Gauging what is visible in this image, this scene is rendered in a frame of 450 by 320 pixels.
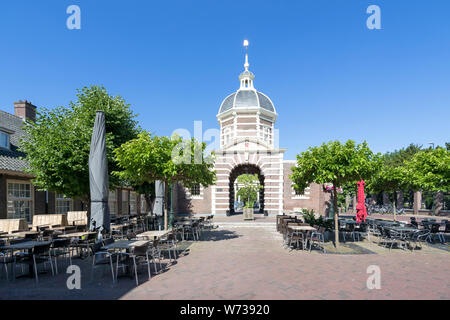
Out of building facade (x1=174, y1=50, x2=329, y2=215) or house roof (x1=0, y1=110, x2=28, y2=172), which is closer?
house roof (x1=0, y1=110, x2=28, y2=172)

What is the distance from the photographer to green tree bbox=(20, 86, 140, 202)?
11.3 meters

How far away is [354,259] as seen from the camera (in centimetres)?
849

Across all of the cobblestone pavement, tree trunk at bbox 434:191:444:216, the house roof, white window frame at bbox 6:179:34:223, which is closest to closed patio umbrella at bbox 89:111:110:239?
the cobblestone pavement

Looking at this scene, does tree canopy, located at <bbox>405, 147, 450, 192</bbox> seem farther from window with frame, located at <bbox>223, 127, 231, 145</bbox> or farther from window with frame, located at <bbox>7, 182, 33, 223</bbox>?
window with frame, located at <bbox>7, 182, 33, 223</bbox>

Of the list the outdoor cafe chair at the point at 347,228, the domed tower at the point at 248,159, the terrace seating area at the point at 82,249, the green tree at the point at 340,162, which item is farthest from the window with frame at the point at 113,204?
the outdoor cafe chair at the point at 347,228

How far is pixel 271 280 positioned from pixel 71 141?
10.4 meters

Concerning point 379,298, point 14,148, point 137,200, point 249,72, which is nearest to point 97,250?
point 379,298

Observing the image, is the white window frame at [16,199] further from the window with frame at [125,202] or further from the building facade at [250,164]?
the building facade at [250,164]

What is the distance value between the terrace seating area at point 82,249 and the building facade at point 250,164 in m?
12.0

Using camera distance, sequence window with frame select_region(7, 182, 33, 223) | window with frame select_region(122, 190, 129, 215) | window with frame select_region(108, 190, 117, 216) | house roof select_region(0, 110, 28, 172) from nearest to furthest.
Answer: house roof select_region(0, 110, 28, 172)
window with frame select_region(7, 182, 33, 223)
window with frame select_region(108, 190, 117, 216)
window with frame select_region(122, 190, 129, 215)

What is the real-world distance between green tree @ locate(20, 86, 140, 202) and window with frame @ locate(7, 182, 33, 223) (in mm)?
2228

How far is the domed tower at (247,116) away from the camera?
2716cm
